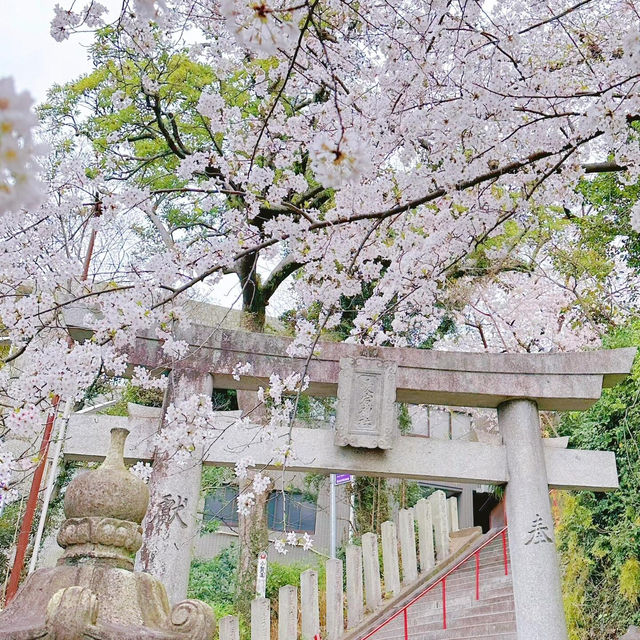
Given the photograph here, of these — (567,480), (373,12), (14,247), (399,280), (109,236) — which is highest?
(109,236)

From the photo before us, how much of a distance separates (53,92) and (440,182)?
8544mm

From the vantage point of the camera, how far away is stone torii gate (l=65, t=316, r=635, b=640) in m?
5.78

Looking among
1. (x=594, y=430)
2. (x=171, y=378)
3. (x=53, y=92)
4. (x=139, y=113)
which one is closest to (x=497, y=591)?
(x=594, y=430)

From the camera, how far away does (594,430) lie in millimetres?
7824

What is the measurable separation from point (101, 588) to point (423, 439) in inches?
165

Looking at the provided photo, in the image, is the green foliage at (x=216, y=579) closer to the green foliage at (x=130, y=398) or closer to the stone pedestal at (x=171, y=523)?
the green foliage at (x=130, y=398)

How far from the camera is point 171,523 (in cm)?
547

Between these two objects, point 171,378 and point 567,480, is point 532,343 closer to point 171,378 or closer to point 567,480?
point 567,480

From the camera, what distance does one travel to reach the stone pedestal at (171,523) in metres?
5.32

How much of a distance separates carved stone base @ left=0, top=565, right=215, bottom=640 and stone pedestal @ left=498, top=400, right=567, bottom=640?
4026mm

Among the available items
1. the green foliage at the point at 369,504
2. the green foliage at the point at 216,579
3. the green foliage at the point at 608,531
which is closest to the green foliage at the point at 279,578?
the green foliage at the point at 216,579

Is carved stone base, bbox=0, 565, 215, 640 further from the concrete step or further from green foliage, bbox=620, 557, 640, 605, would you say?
the concrete step

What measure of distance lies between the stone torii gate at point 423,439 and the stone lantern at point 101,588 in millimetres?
2921

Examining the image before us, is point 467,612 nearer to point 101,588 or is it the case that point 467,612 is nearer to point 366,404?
point 366,404
